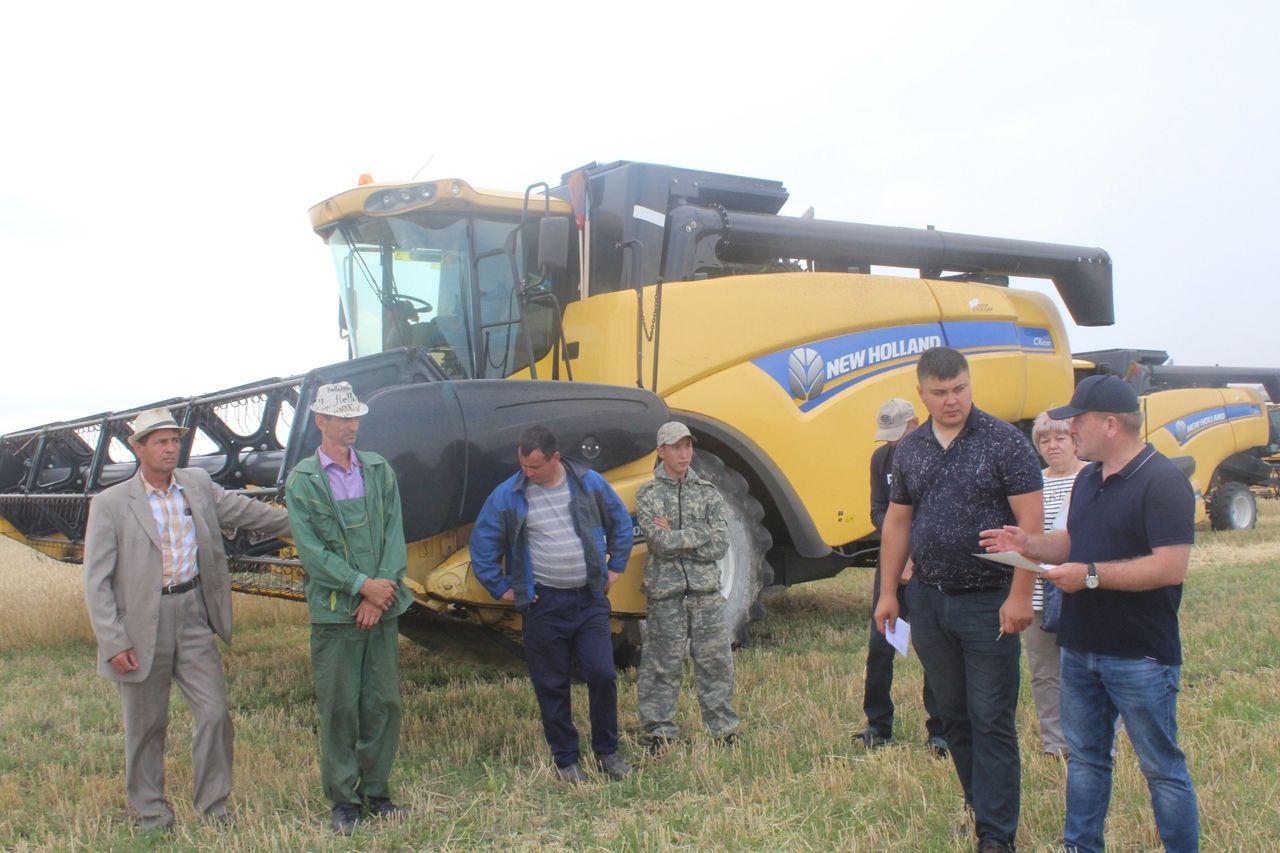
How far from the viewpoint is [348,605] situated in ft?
13.9

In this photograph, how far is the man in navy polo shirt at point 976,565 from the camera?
344 cm

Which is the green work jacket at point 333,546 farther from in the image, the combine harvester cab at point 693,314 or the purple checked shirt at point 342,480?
the combine harvester cab at point 693,314

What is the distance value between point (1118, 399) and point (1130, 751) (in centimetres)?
202

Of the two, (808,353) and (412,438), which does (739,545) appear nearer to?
(808,353)

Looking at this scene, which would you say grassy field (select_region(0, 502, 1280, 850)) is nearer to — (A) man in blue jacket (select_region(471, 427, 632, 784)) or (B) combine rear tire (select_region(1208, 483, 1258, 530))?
(A) man in blue jacket (select_region(471, 427, 632, 784))

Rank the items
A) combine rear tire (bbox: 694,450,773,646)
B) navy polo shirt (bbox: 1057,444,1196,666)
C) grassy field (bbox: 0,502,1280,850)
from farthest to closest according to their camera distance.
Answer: combine rear tire (bbox: 694,450,773,646) < grassy field (bbox: 0,502,1280,850) < navy polo shirt (bbox: 1057,444,1196,666)

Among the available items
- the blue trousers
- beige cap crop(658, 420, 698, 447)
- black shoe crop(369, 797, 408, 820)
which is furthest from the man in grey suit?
beige cap crop(658, 420, 698, 447)

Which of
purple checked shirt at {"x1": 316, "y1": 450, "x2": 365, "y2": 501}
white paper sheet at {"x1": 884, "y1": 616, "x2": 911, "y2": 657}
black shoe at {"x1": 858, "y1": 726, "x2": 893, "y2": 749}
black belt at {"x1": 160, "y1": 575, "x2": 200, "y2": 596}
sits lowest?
black shoe at {"x1": 858, "y1": 726, "x2": 893, "y2": 749}

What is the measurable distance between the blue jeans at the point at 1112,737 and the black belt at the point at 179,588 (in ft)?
10.2

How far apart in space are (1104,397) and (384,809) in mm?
2896

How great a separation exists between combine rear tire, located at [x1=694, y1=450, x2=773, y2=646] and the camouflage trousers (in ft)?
4.28

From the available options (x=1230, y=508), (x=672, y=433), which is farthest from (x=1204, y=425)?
(x=672, y=433)

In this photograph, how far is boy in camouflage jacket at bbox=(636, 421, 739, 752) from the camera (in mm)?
5082

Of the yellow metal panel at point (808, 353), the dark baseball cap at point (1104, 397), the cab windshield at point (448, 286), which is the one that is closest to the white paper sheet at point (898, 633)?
the dark baseball cap at point (1104, 397)
